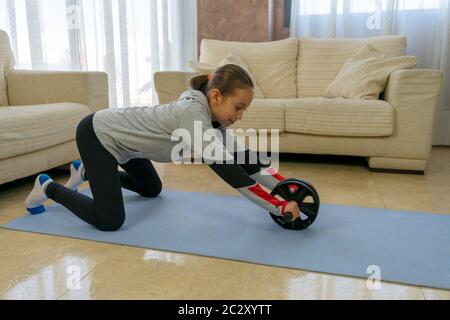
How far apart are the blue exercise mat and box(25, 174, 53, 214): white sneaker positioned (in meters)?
0.03

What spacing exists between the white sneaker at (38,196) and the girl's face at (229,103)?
735 mm

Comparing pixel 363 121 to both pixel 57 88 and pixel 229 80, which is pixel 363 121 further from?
pixel 57 88

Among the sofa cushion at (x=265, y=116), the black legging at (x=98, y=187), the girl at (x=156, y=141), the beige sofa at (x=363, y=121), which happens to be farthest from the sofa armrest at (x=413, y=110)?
the black legging at (x=98, y=187)

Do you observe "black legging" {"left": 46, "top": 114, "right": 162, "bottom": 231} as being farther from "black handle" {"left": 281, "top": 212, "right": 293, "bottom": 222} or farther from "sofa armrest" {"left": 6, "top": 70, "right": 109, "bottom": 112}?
"sofa armrest" {"left": 6, "top": 70, "right": 109, "bottom": 112}

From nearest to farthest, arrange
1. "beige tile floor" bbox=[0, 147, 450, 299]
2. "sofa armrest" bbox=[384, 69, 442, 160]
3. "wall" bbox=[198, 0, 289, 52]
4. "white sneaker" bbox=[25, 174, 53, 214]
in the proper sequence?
"beige tile floor" bbox=[0, 147, 450, 299]
"white sneaker" bbox=[25, 174, 53, 214]
"sofa armrest" bbox=[384, 69, 442, 160]
"wall" bbox=[198, 0, 289, 52]

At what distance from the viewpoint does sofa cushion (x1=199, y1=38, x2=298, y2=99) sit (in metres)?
2.86

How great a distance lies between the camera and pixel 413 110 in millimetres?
2160

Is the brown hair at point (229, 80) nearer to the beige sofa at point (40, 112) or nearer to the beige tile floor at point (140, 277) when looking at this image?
the beige tile floor at point (140, 277)

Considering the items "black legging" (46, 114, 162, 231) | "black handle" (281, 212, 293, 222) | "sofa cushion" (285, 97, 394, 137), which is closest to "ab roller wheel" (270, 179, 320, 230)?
"black handle" (281, 212, 293, 222)

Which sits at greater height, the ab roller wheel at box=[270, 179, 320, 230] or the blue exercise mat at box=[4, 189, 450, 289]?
the ab roller wheel at box=[270, 179, 320, 230]

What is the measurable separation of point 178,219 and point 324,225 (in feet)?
1.80

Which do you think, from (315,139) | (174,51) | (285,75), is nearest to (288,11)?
(285,75)

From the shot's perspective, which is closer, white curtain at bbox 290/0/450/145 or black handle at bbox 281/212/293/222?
black handle at bbox 281/212/293/222

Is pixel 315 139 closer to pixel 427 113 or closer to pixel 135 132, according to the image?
pixel 427 113
